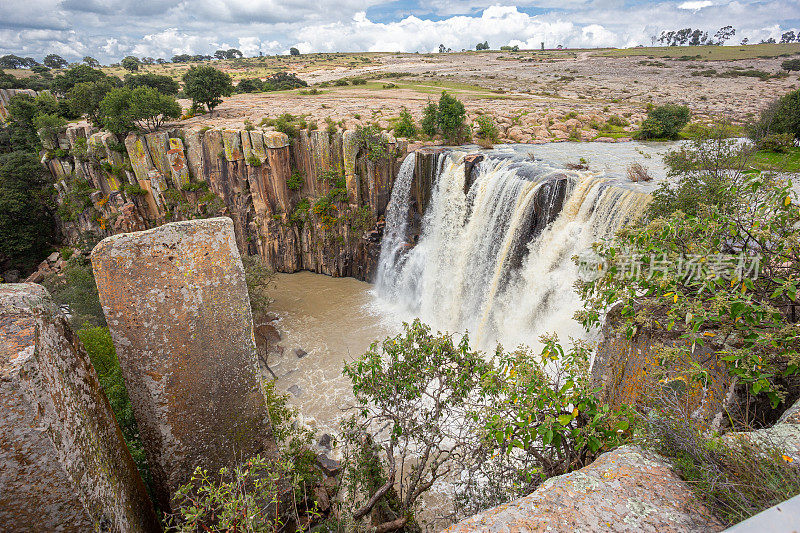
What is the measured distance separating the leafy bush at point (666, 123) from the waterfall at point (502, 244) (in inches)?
368

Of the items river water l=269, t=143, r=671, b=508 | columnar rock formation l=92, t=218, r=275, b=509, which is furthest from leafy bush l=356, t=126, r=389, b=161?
columnar rock formation l=92, t=218, r=275, b=509

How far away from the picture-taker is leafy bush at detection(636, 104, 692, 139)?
21.2 meters

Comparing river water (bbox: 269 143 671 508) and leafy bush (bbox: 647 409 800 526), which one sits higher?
leafy bush (bbox: 647 409 800 526)

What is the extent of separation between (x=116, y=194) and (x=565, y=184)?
1143 inches

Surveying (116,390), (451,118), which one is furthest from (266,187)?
(116,390)

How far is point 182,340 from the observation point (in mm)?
6586

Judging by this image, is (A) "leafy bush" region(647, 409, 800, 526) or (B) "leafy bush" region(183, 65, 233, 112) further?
(B) "leafy bush" region(183, 65, 233, 112)

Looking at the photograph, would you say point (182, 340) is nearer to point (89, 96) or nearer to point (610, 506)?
point (610, 506)

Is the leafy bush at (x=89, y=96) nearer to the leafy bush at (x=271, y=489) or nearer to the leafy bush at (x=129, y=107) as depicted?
the leafy bush at (x=129, y=107)

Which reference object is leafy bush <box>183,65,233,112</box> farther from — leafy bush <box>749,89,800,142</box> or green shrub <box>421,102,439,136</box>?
leafy bush <box>749,89,800,142</box>

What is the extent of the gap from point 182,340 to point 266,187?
760 inches

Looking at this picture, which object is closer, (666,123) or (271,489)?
(271,489)

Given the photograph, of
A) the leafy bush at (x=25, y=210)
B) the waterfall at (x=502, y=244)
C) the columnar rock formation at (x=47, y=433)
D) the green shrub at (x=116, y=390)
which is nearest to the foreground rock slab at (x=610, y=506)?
the columnar rock formation at (x=47, y=433)

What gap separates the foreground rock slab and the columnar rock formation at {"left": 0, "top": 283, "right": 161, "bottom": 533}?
473 centimetres
